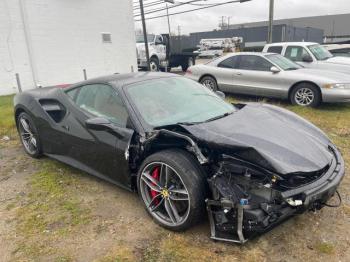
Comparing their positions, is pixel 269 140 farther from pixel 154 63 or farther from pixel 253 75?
pixel 154 63

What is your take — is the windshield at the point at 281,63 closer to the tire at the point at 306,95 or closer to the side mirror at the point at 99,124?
the tire at the point at 306,95

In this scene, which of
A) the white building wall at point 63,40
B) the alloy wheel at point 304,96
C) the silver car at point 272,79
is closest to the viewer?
the silver car at point 272,79

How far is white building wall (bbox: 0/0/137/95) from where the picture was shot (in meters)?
10.8

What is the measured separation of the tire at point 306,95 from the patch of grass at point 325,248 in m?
5.31

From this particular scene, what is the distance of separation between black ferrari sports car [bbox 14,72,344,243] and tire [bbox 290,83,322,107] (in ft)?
13.3

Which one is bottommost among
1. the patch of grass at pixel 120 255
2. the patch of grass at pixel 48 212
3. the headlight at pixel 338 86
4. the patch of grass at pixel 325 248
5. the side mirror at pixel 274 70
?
the patch of grass at pixel 325 248

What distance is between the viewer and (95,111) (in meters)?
3.70

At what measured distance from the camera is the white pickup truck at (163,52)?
17266mm

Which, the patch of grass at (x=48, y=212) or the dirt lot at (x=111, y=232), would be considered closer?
the dirt lot at (x=111, y=232)

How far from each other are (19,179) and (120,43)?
435 inches

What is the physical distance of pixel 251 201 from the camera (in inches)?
98.0

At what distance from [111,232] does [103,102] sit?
146 centimetres

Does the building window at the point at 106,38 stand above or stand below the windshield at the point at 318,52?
above

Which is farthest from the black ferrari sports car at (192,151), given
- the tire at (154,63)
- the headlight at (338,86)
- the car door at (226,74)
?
the tire at (154,63)
